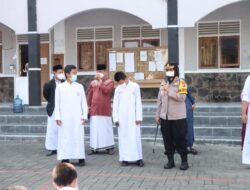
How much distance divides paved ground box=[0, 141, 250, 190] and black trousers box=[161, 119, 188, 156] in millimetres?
380

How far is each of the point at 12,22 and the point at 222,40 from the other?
23.2 ft

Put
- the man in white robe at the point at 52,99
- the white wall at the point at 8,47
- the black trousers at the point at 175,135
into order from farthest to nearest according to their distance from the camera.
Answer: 1. the white wall at the point at 8,47
2. the man in white robe at the point at 52,99
3. the black trousers at the point at 175,135

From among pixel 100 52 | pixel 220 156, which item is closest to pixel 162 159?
pixel 220 156

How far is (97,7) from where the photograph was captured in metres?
14.8

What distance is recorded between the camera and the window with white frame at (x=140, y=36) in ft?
55.8

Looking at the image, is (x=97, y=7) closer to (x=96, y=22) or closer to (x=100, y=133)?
(x=96, y=22)

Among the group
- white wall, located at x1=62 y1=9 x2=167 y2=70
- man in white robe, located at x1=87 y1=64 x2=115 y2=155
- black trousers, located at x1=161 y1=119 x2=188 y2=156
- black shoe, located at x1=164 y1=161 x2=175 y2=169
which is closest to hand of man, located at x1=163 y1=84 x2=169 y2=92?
black trousers, located at x1=161 y1=119 x2=188 y2=156

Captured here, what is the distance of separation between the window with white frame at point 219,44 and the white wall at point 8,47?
6974 millimetres

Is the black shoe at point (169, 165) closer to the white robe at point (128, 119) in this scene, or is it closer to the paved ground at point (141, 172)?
the paved ground at point (141, 172)

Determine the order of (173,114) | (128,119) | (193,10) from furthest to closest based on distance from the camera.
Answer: (193,10)
(128,119)
(173,114)

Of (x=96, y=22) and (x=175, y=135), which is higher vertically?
(x=96, y=22)

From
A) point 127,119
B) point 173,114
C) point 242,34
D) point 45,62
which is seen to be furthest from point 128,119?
point 45,62

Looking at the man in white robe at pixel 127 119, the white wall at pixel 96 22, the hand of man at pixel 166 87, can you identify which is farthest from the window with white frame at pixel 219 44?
the hand of man at pixel 166 87

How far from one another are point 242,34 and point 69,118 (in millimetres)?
9369
